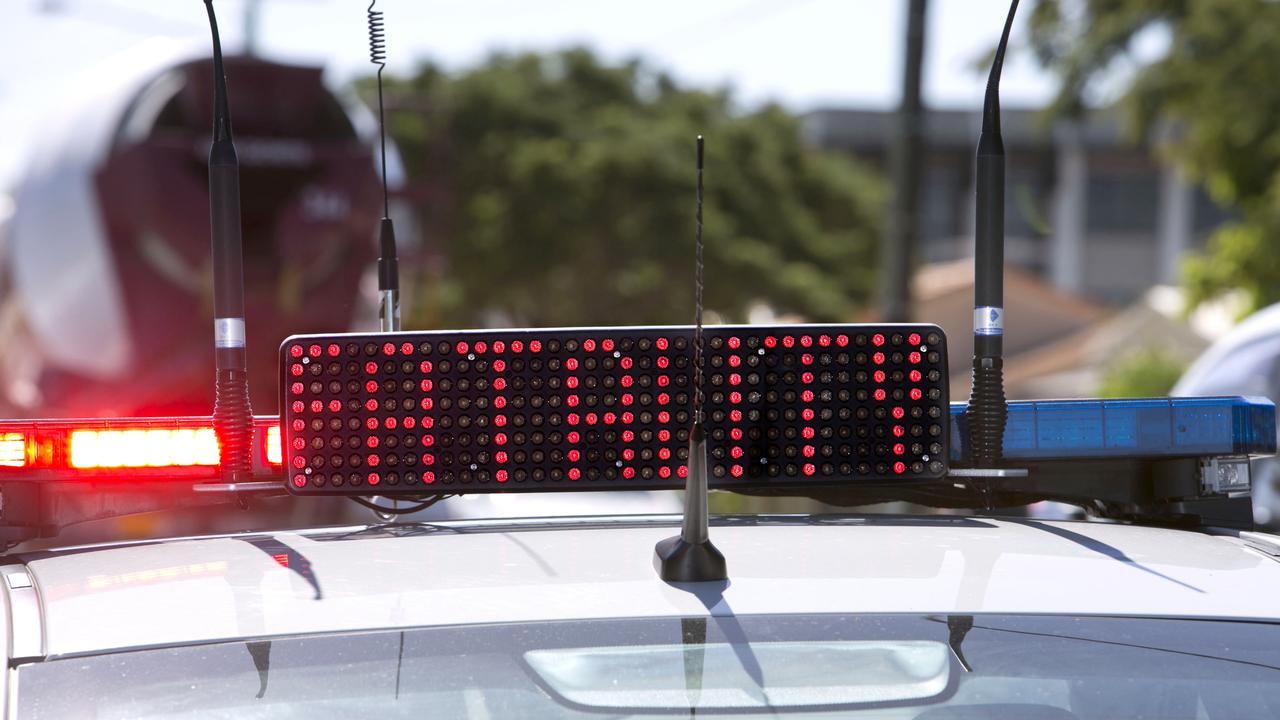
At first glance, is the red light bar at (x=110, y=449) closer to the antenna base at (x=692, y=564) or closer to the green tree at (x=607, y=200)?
the antenna base at (x=692, y=564)

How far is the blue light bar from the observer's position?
246 cm

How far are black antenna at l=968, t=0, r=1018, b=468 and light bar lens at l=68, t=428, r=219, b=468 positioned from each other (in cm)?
113

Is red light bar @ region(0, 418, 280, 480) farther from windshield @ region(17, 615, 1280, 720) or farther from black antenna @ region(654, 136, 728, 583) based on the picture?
black antenna @ region(654, 136, 728, 583)

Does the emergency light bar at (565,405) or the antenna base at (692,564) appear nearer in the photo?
the antenna base at (692,564)

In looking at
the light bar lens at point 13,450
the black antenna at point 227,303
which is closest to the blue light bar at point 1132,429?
the black antenna at point 227,303

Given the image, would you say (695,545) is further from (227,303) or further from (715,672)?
(227,303)

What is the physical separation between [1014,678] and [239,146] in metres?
8.99

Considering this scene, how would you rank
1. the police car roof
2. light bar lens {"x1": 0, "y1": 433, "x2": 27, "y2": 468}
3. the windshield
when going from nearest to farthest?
the windshield → the police car roof → light bar lens {"x1": 0, "y1": 433, "x2": 27, "y2": 468}

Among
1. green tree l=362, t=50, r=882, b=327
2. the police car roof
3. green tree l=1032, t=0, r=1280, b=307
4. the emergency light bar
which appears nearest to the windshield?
the police car roof

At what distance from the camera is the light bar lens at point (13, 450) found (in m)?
2.27

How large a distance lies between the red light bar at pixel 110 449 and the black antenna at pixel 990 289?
1.10m

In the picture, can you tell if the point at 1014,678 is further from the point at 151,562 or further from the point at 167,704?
the point at 151,562

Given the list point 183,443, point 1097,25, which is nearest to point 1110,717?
point 183,443

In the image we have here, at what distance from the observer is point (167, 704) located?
161cm
